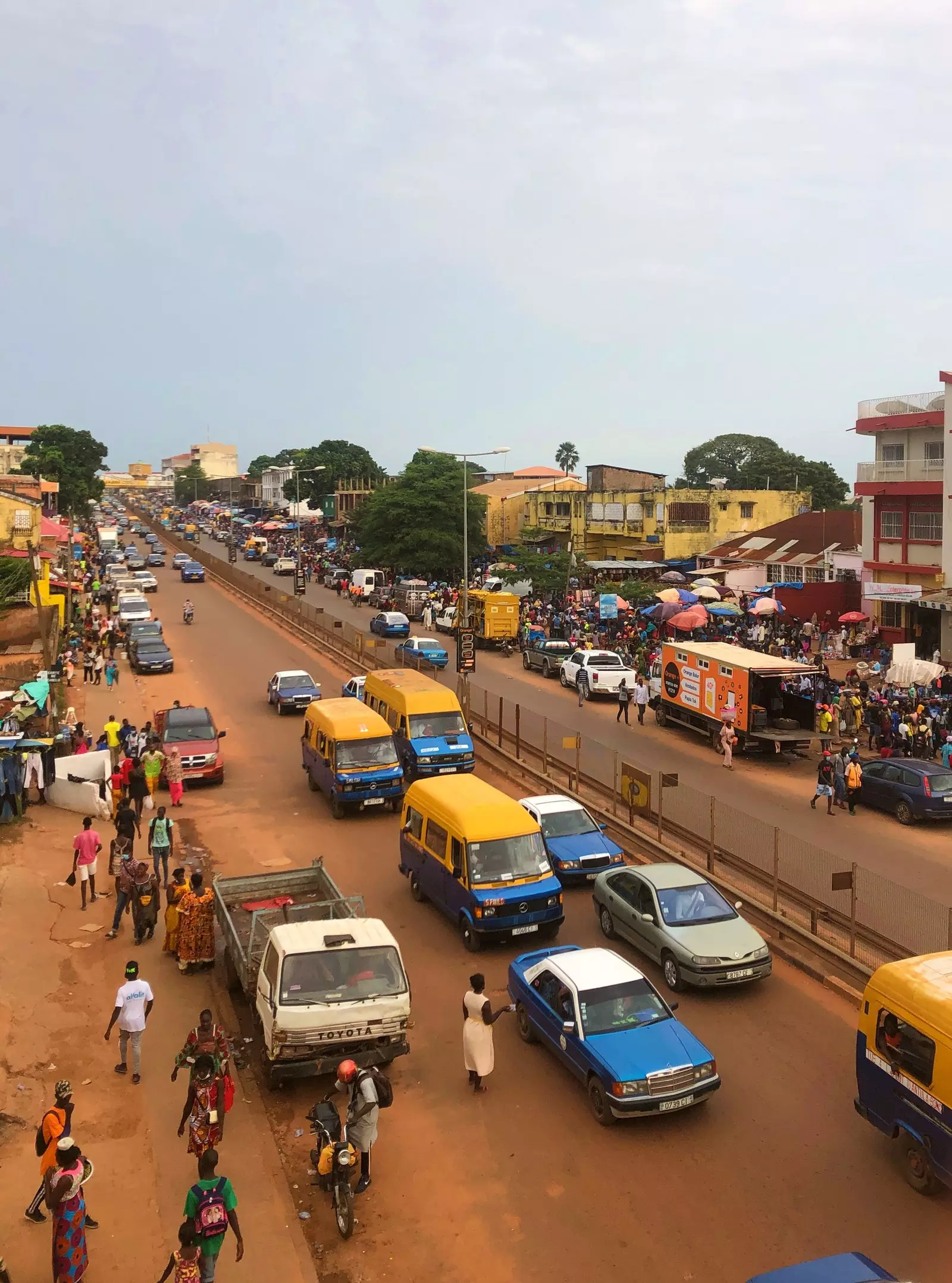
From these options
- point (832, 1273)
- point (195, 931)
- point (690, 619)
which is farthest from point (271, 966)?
point (690, 619)

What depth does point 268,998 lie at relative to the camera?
10695mm

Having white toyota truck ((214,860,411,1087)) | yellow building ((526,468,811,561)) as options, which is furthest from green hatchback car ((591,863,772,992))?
yellow building ((526,468,811,561))

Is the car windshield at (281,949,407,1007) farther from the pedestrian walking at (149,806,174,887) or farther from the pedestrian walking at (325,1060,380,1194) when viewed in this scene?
the pedestrian walking at (149,806,174,887)

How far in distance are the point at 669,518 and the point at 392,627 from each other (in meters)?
29.0

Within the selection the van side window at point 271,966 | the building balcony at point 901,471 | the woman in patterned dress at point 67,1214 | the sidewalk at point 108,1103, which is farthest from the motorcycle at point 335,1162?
the building balcony at point 901,471

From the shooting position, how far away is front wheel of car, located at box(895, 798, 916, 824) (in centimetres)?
2062

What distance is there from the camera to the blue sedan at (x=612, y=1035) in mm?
9906

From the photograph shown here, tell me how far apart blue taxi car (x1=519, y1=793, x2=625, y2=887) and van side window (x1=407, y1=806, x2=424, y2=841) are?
164 centimetres

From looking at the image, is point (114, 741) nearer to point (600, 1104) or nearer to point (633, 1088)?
point (600, 1104)

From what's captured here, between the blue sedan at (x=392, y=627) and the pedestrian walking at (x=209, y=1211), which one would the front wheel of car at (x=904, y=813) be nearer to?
the pedestrian walking at (x=209, y=1211)

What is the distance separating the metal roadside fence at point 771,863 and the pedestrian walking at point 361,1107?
706cm

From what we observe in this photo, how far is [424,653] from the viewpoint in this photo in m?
36.9

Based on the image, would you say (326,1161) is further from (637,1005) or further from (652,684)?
(652,684)

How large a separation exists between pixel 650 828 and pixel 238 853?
299 inches
